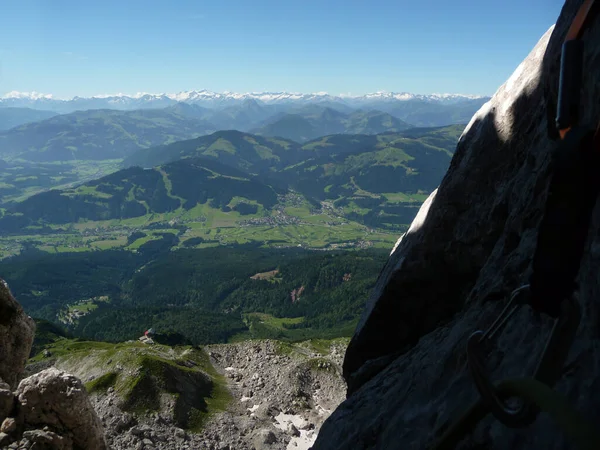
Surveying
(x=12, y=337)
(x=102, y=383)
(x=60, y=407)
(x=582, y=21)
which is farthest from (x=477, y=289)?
(x=102, y=383)

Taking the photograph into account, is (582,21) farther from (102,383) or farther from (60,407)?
(102,383)

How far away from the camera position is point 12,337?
75.8 ft

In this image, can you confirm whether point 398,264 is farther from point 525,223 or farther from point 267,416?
point 267,416

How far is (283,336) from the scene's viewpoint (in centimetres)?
19175

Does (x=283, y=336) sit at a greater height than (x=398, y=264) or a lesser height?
lesser

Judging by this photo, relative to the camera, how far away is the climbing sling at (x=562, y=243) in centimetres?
458

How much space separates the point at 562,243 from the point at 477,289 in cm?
1043

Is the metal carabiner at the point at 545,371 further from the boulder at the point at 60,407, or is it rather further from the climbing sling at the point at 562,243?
the boulder at the point at 60,407

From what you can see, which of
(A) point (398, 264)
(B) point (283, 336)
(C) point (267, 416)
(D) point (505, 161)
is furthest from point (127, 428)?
(B) point (283, 336)

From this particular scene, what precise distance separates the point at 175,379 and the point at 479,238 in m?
44.9

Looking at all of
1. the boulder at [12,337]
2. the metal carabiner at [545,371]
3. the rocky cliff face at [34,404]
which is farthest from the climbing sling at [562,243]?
the boulder at [12,337]

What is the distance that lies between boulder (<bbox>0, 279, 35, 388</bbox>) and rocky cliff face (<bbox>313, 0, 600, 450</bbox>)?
61.1ft

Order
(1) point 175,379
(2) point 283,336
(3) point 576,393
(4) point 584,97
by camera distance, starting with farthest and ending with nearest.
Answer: (2) point 283,336, (1) point 175,379, (4) point 584,97, (3) point 576,393

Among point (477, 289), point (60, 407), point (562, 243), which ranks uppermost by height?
point (562, 243)
